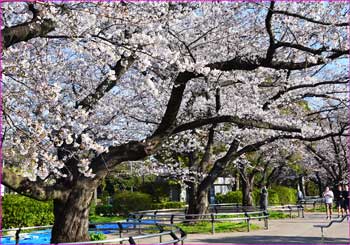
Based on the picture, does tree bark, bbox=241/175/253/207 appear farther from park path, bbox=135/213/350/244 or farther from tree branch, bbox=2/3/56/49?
tree branch, bbox=2/3/56/49

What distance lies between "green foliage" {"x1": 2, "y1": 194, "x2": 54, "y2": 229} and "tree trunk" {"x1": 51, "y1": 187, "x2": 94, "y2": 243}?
7.20 m

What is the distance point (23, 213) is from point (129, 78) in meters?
6.05

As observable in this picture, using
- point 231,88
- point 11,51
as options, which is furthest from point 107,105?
point 11,51

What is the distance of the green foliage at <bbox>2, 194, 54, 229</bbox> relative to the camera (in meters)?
14.5

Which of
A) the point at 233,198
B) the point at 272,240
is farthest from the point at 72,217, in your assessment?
the point at 233,198

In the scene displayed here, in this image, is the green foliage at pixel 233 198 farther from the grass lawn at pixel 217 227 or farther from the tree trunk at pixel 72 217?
the tree trunk at pixel 72 217

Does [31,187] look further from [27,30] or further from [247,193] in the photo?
[247,193]

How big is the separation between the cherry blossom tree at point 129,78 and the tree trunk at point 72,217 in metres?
0.02

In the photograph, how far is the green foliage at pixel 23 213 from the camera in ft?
47.4

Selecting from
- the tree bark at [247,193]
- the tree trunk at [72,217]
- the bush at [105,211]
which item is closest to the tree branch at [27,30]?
the tree trunk at [72,217]

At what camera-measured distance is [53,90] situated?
5.69 m

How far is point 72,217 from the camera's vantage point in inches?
313

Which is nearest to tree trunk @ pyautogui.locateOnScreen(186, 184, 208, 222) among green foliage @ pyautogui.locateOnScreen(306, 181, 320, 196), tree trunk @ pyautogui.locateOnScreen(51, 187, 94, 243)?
tree trunk @ pyautogui.locateOnScreen(51, 187, 94, 243)

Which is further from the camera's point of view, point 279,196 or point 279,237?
point 279,196
